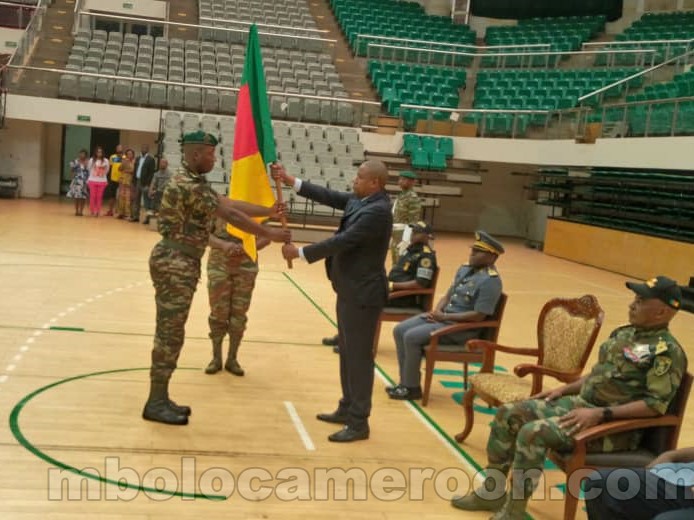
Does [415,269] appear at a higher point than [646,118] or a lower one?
lower

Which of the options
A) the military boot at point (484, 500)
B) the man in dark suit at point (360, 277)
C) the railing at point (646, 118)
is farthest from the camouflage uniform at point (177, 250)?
the railing at point (646, 118)

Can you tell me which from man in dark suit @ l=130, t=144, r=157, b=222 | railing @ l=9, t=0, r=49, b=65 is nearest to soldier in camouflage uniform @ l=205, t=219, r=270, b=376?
man in dark suit @ l=130, t=144, r=157, b=222

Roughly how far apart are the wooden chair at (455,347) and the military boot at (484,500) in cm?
171

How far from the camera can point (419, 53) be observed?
22.3 meters

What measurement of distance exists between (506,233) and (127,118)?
35.0 ft

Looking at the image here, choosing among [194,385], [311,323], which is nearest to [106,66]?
[311,323]

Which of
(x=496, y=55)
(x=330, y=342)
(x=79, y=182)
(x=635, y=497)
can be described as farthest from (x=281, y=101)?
(x=635, y=497)

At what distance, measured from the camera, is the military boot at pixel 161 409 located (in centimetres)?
492

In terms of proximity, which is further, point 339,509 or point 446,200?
point 446,200

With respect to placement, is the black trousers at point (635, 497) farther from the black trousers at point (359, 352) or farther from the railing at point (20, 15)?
the railing at point (20, 15)

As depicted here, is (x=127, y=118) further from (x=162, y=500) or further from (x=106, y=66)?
(x=162, y=500)

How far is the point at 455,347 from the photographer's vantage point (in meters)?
5.89

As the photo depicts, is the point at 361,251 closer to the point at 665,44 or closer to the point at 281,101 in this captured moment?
the point at 281,101

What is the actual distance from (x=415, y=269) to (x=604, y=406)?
3.17m
